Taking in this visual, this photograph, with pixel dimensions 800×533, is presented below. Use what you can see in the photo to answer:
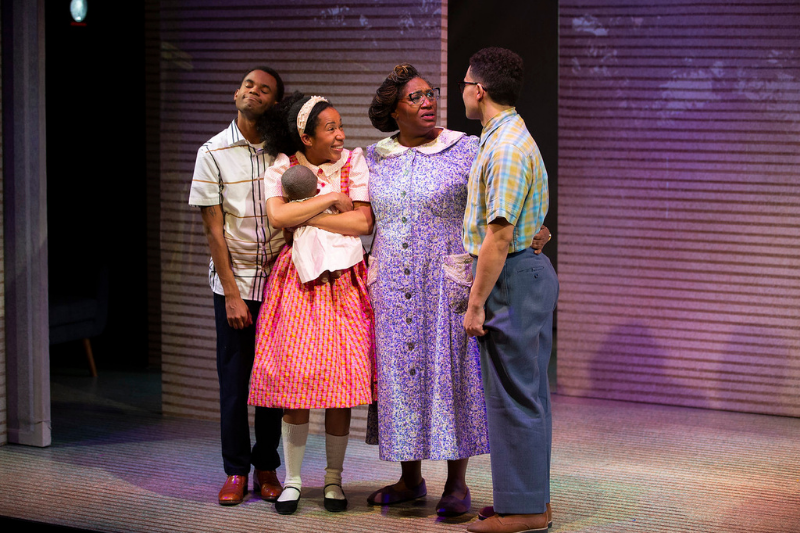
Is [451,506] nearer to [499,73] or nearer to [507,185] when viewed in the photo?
[507,185]

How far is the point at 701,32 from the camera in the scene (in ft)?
15.8

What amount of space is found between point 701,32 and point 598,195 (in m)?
1.05

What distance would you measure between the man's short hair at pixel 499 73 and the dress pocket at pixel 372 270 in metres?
0.73

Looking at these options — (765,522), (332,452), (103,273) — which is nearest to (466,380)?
(332,452)

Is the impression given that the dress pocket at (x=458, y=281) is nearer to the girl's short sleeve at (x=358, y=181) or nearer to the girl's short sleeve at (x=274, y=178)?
the girl's short sleeve at (x=358, y=181)

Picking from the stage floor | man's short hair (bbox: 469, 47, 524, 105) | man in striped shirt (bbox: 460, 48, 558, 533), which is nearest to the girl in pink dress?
the stage floor

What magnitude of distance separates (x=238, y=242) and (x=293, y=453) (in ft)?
2.75

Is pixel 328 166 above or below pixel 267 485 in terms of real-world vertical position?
above

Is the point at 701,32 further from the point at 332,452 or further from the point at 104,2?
the point at 104,2

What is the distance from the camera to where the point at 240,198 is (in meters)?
3.38

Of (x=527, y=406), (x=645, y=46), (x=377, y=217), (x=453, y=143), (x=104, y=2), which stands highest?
(x=104, y=2)

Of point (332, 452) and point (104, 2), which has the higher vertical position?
point (104, 2)

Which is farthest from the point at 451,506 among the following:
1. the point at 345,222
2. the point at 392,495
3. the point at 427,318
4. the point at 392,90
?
the point at 392,90

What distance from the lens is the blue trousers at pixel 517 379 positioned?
2910 millimetres
